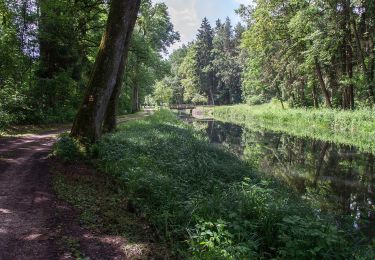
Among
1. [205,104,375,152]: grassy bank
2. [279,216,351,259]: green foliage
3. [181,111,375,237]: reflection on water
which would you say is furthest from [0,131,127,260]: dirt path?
[205,104,375,152]: grassy bank

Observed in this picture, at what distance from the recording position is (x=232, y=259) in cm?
478

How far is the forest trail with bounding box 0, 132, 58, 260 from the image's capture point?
16.7ft

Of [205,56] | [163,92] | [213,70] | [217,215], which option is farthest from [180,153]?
[163,92]

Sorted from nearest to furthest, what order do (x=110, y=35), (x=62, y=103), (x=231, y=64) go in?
1. (x=110, y=35)
2. (x=62, y=103)
3. (x=231, y=64)

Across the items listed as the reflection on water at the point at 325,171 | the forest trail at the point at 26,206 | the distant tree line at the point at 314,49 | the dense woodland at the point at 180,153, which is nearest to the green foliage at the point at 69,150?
the dense woodland at the point at 180,153

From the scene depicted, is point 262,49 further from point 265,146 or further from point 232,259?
point 232,259

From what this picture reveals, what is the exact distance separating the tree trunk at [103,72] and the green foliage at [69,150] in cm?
44

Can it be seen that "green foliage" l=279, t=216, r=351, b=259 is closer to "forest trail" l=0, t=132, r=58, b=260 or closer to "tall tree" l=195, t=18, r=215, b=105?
"forest trail" l=0, t=132, r=58, b=260

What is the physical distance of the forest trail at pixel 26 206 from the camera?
5102 millimetres

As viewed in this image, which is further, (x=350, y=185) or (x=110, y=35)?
(x=350, y=185)

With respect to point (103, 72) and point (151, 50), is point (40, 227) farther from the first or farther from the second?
point (151, 50)

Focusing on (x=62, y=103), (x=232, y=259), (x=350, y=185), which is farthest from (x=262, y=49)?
(x=232, y=259)

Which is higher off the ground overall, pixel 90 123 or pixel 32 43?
pixel 32 43

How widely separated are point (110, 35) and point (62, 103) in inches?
554
